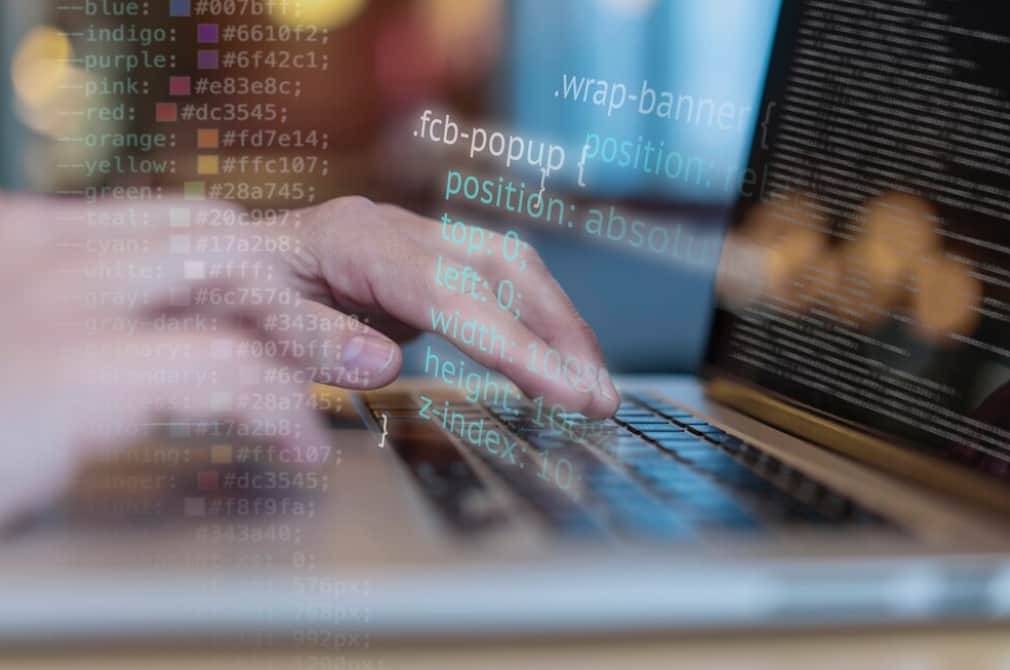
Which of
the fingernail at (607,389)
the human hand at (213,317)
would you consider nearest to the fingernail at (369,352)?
the human hand at (213,317)

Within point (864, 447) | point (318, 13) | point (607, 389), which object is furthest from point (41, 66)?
point (864, 447)

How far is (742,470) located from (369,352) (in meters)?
0.17

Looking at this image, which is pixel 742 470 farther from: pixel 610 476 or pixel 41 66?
pixel 41 66

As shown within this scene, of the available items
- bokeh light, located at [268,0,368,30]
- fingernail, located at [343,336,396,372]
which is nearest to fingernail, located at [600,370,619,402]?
fingernail, located at [343,336,396,372]

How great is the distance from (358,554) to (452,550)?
2cm

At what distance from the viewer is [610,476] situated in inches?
12.4

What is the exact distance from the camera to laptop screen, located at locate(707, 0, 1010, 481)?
363 mm

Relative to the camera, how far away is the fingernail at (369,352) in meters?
0.39

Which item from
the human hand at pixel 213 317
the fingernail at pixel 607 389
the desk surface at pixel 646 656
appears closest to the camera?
the desk surface at pixel 646 656

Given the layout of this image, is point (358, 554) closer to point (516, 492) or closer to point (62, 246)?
point (516, 492)

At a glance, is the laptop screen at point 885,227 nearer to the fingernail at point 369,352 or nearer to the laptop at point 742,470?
the laptop at point 742,470

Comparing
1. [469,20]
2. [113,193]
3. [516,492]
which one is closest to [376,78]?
[469,20]

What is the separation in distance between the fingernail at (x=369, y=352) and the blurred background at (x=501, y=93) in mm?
31

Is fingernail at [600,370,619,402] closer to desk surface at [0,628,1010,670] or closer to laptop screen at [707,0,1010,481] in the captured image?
laptop screen at [707,0,1010,481]
